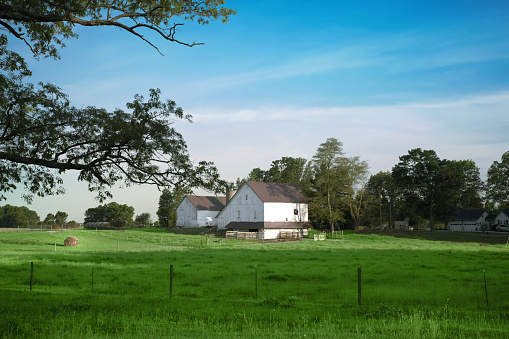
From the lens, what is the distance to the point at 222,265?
3080 centimetres

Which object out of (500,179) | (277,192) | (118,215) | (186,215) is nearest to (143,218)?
(118,215)

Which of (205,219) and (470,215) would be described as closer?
(205,219)

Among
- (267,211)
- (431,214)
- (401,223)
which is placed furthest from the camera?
(401,223)

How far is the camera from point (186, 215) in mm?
107188

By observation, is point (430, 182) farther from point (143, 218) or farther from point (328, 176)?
point (143, 218)

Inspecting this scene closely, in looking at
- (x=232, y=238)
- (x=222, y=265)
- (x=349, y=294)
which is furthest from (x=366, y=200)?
(x=349, y=294)

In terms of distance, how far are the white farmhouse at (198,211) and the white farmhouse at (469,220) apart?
66.8 m

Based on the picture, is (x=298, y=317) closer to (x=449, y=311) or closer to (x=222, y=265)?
(x=449, y=311)

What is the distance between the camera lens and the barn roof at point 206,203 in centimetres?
10425

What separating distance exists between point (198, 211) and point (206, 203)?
14.6 feet

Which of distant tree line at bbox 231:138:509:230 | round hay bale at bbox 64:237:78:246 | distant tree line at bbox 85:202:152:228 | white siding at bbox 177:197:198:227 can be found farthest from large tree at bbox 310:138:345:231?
distant tree line at bbox 85:202:152:228

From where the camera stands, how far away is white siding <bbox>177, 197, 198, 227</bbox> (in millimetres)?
104312

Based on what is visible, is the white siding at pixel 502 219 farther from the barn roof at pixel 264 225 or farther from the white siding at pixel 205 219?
the white siding at pixel 205 219

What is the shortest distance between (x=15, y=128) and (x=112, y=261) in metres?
18.3
